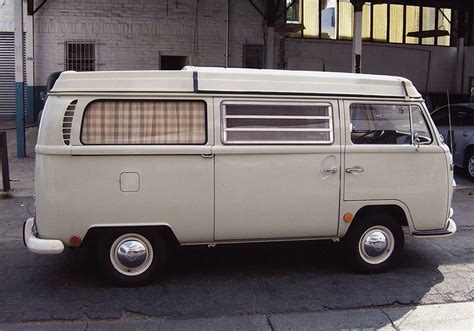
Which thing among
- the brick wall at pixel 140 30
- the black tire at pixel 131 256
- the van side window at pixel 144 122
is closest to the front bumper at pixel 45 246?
the black tire at pixel 131 256

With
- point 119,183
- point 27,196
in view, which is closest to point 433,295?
point 119,183

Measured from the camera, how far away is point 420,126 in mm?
5535

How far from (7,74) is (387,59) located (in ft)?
44.6

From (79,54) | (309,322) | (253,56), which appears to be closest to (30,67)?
(79,54)

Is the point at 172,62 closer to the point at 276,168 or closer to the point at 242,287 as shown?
the point at 276,168

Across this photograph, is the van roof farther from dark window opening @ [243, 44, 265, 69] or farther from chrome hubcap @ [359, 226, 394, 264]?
dark window opening @ [243, 44, 265, 69]

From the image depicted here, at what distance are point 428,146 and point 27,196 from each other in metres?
6.68

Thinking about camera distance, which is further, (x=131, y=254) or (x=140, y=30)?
(x=140, y=30)

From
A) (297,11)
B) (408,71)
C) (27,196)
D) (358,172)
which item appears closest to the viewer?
(358,172)

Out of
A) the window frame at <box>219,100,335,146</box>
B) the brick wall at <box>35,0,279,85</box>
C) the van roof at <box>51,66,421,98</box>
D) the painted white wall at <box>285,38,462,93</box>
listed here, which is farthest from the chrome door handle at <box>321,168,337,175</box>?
the painted white wall at <box>285,38,462,93</box>

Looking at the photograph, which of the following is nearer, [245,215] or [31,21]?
[245,215]

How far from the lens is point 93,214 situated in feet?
15.9

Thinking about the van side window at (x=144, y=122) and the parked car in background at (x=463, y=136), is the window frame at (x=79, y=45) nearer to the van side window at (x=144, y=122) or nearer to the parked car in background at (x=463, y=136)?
the parked car in background at (x=463, y=136)

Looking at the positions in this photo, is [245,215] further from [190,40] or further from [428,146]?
[190,40]
